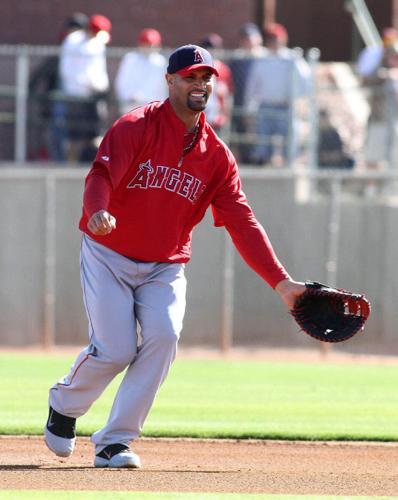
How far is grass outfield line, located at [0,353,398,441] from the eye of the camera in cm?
836

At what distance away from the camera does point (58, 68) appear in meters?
15.2

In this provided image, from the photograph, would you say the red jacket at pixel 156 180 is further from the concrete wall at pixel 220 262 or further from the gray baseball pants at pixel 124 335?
the concrete wall at pixel 220 262

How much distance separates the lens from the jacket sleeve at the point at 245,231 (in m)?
6.58

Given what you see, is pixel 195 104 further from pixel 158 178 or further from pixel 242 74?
pixel 242 74

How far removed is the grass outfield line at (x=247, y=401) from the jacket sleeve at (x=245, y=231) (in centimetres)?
190

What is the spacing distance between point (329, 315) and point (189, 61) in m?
1.58

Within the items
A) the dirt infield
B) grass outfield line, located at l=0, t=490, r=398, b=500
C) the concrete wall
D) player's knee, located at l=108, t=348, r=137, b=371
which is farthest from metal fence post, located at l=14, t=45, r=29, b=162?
grass outfield line, located at l=0, t=490, r=398, b=500

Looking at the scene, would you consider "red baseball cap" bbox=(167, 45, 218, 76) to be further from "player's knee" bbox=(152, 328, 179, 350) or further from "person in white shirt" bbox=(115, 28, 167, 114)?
"person in white shirt" bbox=(115, 28, 167, 114)

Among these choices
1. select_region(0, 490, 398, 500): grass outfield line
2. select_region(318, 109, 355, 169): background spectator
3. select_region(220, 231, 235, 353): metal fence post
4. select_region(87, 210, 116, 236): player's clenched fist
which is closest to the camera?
select_region(0, 490, 398, 500): grass outfield line

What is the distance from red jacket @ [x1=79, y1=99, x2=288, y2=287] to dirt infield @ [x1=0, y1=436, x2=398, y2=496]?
118 cm

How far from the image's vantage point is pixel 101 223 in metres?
5.83

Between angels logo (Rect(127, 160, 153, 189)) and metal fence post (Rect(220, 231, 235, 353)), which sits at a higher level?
angels logo (Rect(127, 160, 153, 189))

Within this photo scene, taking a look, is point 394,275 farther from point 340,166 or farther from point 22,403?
point 22,403

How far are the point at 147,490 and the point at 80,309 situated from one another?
33.8 ft
